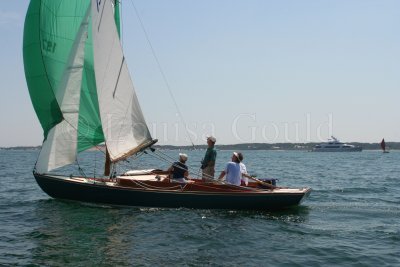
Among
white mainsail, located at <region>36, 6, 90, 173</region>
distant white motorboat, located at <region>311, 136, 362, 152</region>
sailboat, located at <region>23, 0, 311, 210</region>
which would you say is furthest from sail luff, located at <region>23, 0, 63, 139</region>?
distant white motorboat, located at <region>311, 136, 362, 152</region>

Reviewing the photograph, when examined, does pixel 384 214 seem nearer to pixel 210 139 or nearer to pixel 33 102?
pixel 210 139

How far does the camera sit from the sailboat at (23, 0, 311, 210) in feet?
53.0

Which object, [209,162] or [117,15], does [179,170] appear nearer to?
[209,162]

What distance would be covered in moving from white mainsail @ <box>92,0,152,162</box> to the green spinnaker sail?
3.31 feet

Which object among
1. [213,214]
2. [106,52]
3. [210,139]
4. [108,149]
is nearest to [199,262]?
[213,214]

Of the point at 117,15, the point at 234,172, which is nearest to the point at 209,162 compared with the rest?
the point at 234,172

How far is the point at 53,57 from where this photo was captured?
16.7 metres

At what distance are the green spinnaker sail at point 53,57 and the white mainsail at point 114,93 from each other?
1.01 metres

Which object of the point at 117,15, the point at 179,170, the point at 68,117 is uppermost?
the point at 117,15

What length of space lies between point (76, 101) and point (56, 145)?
69.3 inches

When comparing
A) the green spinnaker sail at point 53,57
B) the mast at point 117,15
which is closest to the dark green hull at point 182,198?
the green spinnaker sail at point 53,57

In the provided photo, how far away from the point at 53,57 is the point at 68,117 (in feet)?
7.18

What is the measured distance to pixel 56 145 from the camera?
55.9 feet

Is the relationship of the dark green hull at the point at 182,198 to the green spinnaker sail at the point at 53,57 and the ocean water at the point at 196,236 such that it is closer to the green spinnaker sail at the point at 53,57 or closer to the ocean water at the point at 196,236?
the ocean water at the point at 196,236
